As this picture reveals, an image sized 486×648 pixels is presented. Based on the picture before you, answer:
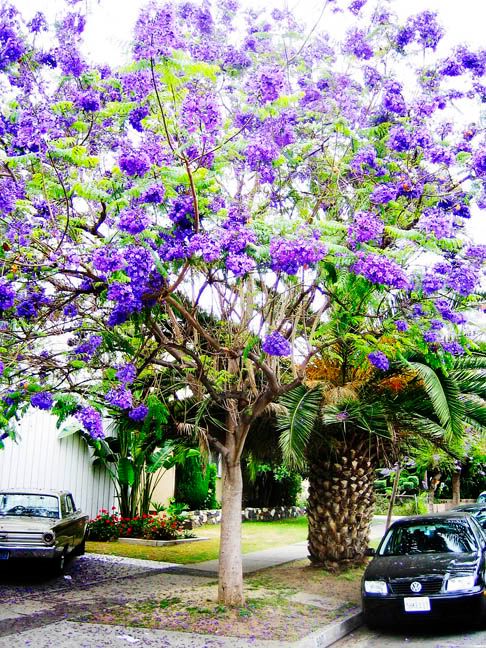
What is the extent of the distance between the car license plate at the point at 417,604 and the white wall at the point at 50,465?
30.6ft

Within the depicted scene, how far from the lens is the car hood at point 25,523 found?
1080cm

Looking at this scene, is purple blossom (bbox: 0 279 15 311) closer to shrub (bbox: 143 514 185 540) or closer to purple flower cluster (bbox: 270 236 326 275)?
purple flower cluster (bbox: 270 236 326 275)

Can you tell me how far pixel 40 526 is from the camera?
10992mm

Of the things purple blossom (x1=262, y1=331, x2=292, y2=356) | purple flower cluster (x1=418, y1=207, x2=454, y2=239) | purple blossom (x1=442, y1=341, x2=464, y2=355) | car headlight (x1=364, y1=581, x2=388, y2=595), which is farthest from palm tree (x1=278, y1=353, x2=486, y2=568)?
purple flower cluster (x1=418, y1=207, x2=454, y2=239)

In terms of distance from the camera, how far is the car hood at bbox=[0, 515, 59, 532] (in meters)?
10.8

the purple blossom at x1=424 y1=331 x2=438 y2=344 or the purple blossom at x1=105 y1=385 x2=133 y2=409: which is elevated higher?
the purple blossom at x1=424 y1=331 x2=438 y2=344

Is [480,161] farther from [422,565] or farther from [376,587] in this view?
[376,587]

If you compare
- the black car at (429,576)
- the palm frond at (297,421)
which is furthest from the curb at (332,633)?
the palm frond at (297,421)

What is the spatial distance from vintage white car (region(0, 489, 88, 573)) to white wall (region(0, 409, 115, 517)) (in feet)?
7.41

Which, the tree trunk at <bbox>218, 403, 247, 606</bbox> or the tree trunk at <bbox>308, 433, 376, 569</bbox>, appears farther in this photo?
the tree trunk at <bbox>308, 433, 376, 569</bbox>

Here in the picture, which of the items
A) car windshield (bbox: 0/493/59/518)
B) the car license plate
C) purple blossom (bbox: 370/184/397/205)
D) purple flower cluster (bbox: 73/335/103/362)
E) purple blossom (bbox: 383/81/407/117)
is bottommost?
the car license plate

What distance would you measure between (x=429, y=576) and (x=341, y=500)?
418cm

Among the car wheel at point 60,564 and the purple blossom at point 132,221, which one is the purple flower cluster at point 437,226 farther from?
the car wheel at point 60,564

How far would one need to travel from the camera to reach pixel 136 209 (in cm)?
627
